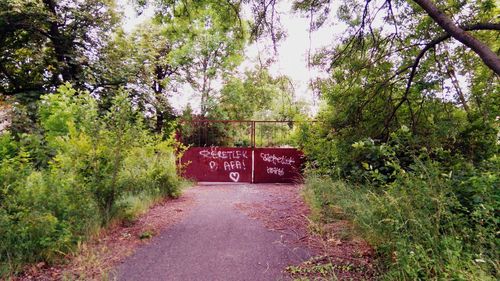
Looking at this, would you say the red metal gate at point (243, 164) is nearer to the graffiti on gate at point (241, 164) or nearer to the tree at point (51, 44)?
the graffiti on gate at point (241, 164)

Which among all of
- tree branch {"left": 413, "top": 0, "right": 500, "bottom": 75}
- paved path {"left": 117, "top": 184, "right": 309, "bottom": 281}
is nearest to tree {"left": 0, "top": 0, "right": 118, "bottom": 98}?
paved path {"left": 117, "top": 184, "right": 309, "bottom": 281}

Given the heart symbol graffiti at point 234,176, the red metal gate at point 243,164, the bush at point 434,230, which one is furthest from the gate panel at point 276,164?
the bush at point 434,230

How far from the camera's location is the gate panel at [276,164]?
39.5 ft

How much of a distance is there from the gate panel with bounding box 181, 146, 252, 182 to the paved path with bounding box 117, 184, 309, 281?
624 cm

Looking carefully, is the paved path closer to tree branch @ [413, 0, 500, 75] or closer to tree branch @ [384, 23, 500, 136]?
tree branch @ [384, 23, 500, 136]

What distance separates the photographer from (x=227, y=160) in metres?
12.2

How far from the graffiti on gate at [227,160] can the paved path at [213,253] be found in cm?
625

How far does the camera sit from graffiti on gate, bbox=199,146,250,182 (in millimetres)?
12141

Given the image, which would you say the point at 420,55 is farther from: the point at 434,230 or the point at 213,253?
the point at 213,253

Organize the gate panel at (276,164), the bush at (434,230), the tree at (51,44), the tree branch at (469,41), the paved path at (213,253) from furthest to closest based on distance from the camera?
the gate panel at (276,164) → the tree at (51,44) → the tree branch at (469,41) → the paved path at (213,253) → the bush at (434,230)

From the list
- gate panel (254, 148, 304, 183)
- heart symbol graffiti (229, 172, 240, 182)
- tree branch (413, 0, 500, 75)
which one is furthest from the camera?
heart symbol graffiti (229, 172, 240, 182)

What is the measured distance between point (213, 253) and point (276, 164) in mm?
8216

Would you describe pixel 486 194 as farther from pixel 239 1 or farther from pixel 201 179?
pixel 201 179

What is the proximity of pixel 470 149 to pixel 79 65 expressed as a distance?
37.7 ft
